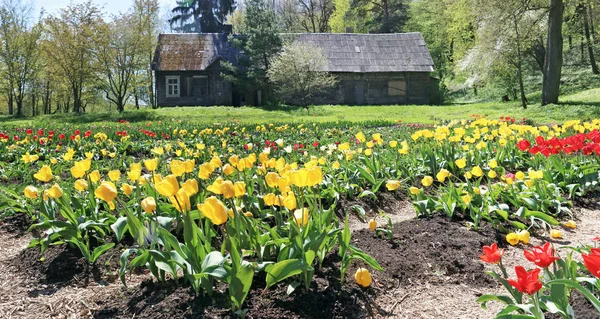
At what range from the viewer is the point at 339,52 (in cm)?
3522

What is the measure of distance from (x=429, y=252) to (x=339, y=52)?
33407 millimetres

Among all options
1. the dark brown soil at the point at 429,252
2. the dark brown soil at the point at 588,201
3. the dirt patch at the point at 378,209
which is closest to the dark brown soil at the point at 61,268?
the dark brown soil at the point at 429,252

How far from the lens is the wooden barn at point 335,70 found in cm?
3256

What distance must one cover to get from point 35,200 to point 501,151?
5.86 meters

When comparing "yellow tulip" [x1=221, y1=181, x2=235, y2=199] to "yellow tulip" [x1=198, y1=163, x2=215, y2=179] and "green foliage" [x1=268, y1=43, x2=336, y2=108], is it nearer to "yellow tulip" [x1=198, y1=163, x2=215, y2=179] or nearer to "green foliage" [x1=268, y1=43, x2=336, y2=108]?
"yellow tulip" [x1=198, y1=163, x2=215, y2=179]

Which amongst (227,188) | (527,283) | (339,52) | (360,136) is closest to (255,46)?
(339,52)

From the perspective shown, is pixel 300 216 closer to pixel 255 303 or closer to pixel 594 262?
pixel 255 303

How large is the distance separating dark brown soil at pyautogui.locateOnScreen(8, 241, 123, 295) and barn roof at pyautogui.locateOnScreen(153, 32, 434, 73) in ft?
99.4

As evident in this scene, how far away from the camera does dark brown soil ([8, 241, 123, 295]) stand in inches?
114

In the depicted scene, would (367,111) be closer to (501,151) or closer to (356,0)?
(501,151)

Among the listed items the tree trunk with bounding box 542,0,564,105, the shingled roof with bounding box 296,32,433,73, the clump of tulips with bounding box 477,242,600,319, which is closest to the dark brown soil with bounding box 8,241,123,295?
the clump of tulips with bounding box 477,242,600,319

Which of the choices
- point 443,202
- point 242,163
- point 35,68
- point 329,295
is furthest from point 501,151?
point 35,68

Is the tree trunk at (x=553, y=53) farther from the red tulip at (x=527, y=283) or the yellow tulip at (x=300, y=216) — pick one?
the red tulip at (x=527, y=283)

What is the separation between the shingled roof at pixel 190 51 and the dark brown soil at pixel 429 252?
30329mm
